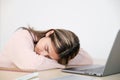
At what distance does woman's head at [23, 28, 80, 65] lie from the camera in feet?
3.95

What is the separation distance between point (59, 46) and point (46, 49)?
83mm

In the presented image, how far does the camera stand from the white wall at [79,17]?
1839 millimetres

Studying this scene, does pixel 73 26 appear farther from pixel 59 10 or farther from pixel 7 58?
pixel 7 58

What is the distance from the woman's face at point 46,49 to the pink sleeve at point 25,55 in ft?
0.09

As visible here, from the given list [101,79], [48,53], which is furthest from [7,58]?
[101,79]

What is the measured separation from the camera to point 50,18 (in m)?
2.05

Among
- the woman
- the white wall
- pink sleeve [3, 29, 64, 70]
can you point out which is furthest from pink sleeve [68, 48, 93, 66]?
the white wall

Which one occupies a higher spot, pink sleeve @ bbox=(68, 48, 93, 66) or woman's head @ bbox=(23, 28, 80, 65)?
woman's head @ bbox=(23, 28, 80, 65)

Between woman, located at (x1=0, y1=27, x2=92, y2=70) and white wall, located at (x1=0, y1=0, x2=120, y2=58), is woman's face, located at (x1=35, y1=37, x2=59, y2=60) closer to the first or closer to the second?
woman, located at (x1=0, y1=27, x2=92, y2=70)

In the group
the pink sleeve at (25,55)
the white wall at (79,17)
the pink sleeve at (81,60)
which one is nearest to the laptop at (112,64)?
the pink sleeve at (25,55)

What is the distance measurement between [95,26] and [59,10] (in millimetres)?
345

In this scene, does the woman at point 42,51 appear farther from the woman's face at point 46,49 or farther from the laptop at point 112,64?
the laptop at point 112,64

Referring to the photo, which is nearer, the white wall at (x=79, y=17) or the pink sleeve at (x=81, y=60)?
the pink sleeve at (x=81, y=60)

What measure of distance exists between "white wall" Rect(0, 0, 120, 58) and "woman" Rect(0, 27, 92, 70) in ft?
1.91
